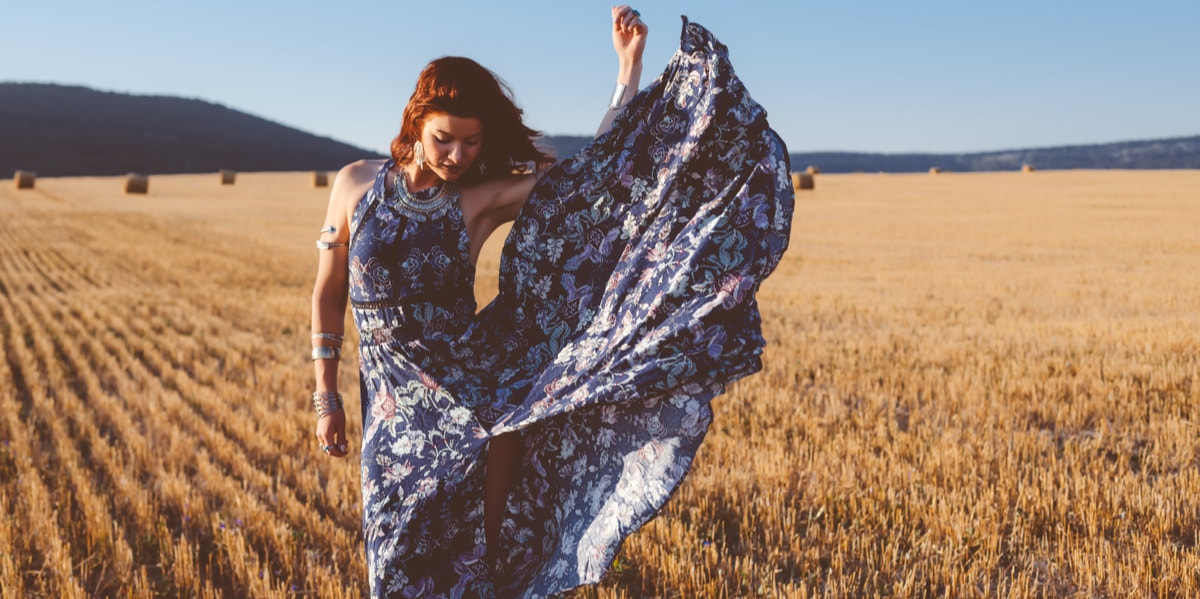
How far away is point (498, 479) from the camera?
116 inches

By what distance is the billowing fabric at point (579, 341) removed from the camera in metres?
2.69

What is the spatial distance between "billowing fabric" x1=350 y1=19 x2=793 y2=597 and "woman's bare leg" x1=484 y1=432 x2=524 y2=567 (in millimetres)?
29

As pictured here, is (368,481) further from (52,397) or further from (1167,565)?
(52,397)

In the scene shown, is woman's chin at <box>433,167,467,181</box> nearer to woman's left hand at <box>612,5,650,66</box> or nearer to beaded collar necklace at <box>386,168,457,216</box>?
beaded collar necklace at <box>386,168,457,216</box>

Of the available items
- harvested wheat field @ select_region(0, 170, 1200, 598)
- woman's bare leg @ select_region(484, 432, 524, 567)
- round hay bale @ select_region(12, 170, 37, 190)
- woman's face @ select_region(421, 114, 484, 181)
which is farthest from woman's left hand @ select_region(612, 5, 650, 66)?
round hay bale @ select_region(12, 170, 37, 190)

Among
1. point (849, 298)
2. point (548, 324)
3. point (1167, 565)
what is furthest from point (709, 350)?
point (849, 298)

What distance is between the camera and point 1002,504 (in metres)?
4.43

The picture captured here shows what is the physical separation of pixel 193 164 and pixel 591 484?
96165 mm

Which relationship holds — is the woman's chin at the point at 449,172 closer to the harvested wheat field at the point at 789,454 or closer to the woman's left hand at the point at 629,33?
the woman's left hand at the point at 629,33

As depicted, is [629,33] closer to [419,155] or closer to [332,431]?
[419,155]

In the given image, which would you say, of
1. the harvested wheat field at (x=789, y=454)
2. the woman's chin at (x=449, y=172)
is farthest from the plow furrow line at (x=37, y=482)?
the woman's chin at (x=449, y=172)

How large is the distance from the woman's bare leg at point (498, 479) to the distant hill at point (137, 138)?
88.8 metres

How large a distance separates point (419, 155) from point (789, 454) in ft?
10.2

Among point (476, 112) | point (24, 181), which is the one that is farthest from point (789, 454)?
point (24, 181)
